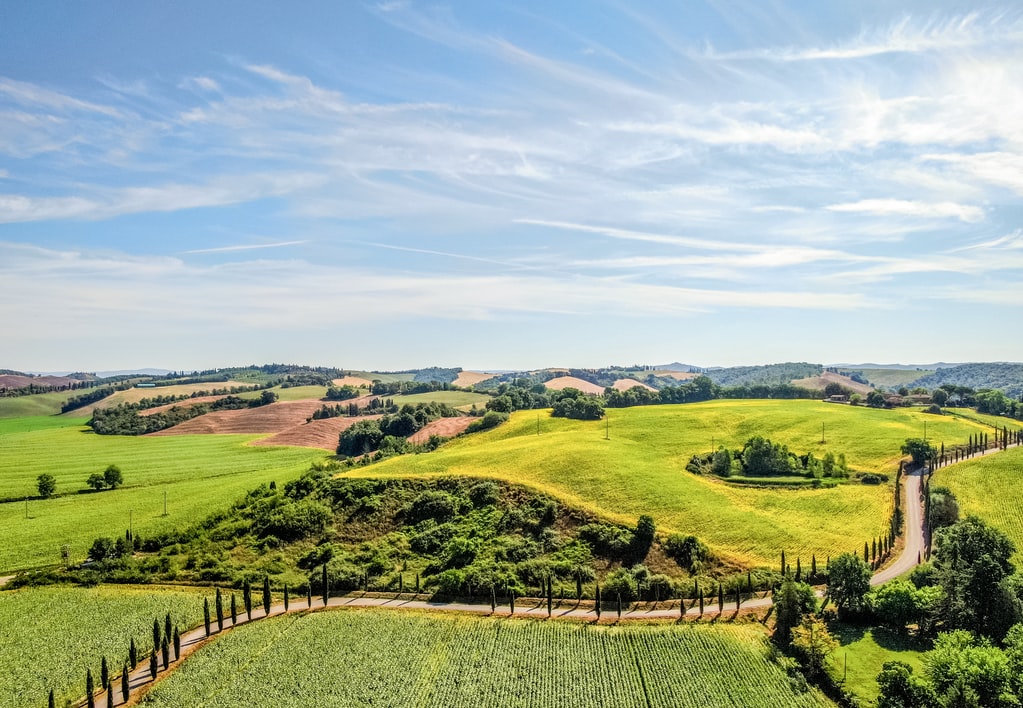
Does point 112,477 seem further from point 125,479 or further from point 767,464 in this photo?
point 767,464

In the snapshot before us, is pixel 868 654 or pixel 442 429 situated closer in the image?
pixel 868 654

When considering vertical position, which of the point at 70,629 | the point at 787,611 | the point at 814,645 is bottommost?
the point at 70,629

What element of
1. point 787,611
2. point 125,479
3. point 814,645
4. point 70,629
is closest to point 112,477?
point 125,479

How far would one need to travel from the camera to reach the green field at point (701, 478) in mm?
92000

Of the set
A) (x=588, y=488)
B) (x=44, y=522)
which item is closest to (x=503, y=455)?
(x=588, y=488)

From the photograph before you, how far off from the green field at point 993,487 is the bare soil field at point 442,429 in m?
113

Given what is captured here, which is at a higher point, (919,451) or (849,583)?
(919,451)

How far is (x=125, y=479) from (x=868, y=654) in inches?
5704

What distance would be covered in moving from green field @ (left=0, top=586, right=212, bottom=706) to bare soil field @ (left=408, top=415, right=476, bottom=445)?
9078cm

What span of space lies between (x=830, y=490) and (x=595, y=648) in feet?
240

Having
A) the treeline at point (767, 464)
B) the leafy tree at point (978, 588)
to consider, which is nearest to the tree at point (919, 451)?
the treeline at point (767, 464)

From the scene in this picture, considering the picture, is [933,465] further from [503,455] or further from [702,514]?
[503,455]

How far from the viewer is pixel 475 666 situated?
57688 mm

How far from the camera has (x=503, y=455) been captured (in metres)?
124
